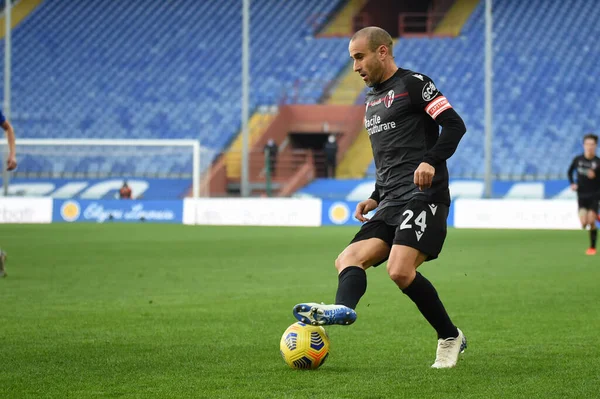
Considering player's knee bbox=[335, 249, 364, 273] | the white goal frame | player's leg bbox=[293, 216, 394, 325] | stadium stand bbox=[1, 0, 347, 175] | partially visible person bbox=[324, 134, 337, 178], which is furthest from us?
stadium stand bbox=[1, 0, 347, 175]

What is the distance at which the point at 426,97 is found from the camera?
6.25 meters

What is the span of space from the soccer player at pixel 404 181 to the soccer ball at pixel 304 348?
0.31m

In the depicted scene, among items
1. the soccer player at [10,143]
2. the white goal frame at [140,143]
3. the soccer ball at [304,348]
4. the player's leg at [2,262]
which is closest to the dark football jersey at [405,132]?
the soccer ball at [304,348]

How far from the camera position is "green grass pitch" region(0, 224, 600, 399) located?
19.0 ft

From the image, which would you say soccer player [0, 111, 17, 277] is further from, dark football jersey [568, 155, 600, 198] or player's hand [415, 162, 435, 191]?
dark football jersey [568, 155, 600, 198]

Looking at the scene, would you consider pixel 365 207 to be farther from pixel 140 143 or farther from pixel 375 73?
pixel 140 143

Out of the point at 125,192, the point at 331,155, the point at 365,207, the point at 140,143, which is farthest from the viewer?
the point at 331,155

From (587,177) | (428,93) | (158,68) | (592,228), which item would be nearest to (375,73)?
(428,93)

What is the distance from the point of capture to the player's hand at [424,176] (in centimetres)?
595

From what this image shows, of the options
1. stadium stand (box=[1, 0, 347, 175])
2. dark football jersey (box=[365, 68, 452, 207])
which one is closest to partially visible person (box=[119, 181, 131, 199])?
stadium stand (box=[1, 0, 347, 175])

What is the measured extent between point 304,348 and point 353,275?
52 cm

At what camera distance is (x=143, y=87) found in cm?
4228

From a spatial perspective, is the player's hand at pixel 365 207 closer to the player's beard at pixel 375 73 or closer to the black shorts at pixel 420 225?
→ the black shorts at pixel 420 225

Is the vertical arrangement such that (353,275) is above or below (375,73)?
below
